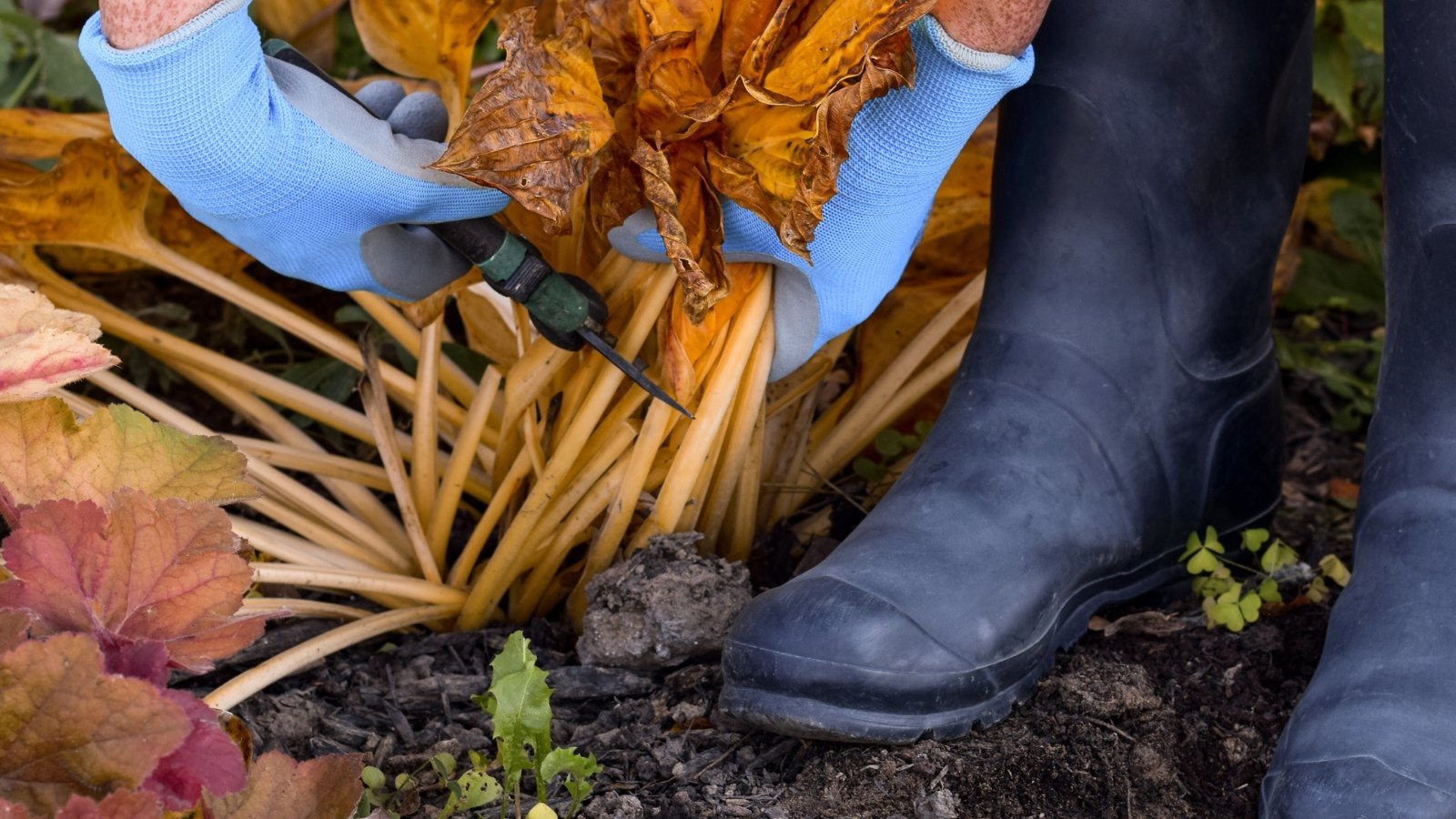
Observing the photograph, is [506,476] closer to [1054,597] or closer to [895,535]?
[895,535]

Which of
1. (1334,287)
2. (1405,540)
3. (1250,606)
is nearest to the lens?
(1405,540)

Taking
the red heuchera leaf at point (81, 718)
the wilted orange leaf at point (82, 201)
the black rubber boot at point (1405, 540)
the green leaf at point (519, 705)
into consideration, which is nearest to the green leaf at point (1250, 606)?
the black rubber boot at point (1405, 540)

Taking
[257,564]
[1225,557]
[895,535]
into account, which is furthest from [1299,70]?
[257,564]

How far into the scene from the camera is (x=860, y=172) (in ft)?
3.08

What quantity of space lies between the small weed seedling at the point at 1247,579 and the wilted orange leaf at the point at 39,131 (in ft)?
3.45

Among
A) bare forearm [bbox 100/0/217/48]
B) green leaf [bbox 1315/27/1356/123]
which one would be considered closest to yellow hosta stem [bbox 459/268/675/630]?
bare forearm [bbox 100/0/217/48]

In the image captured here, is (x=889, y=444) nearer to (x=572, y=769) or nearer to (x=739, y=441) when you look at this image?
(x=739, y=441)

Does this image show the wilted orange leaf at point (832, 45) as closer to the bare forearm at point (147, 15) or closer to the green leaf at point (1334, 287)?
the bare forearm at point (147, 15)

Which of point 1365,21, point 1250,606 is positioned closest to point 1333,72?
point 1365,21

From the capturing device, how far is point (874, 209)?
969 mm

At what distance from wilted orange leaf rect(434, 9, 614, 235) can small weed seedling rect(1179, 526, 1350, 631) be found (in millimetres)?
606

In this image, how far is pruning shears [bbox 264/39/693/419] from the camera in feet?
3.16

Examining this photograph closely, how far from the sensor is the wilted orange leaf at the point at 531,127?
2.68 feet

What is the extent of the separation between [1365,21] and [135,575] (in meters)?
1.57
